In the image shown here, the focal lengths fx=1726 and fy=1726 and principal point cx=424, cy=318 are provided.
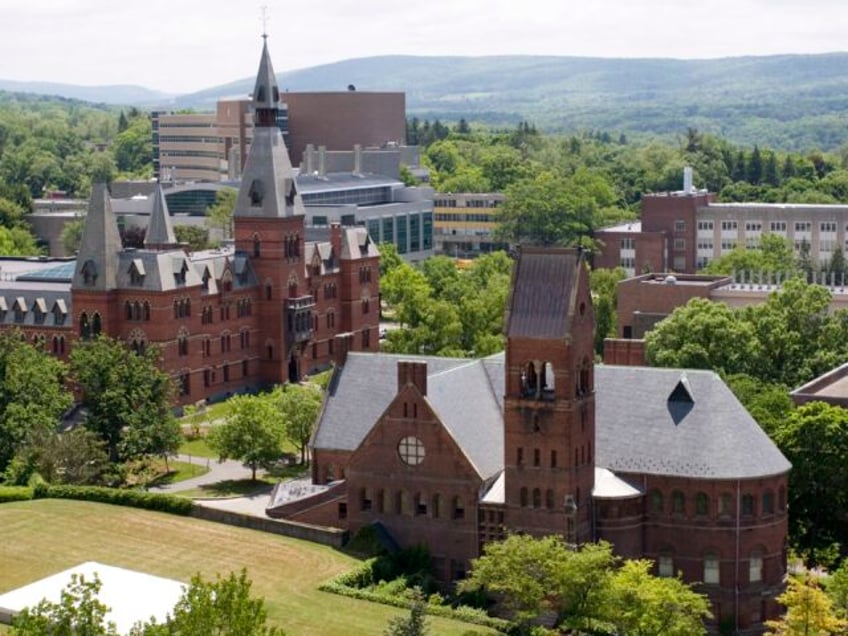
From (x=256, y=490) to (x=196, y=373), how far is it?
24133 millimetres

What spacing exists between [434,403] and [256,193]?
162ft

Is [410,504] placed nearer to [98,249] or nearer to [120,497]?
[120,497]

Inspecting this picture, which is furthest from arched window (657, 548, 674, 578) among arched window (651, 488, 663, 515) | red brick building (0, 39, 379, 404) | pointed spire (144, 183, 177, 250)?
pointed spire (144, 183, 177, 250)

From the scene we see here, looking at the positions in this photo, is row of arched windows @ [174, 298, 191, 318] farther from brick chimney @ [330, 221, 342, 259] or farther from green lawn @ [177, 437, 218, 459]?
brick chimney @ [330, 221, 342, 259]

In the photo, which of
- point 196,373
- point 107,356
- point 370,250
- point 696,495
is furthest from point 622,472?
point 370,250

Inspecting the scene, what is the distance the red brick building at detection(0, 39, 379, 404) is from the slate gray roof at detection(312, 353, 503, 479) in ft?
84.1

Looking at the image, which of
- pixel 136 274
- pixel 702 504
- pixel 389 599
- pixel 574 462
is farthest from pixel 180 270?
pixel 702 504

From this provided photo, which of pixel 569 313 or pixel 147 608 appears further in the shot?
pixel 569 313

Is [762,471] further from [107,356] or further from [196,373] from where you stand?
[196,373]

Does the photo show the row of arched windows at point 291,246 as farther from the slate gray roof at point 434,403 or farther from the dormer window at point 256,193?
the slate gray roof at point 434,403

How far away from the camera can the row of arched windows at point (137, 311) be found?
11431 centimetres

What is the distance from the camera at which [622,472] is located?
76625 mm

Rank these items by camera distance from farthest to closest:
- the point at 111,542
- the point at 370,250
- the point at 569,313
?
1. the point at 370,250
2. the point at 111,542
3. the point at 569,313

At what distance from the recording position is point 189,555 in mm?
77625
